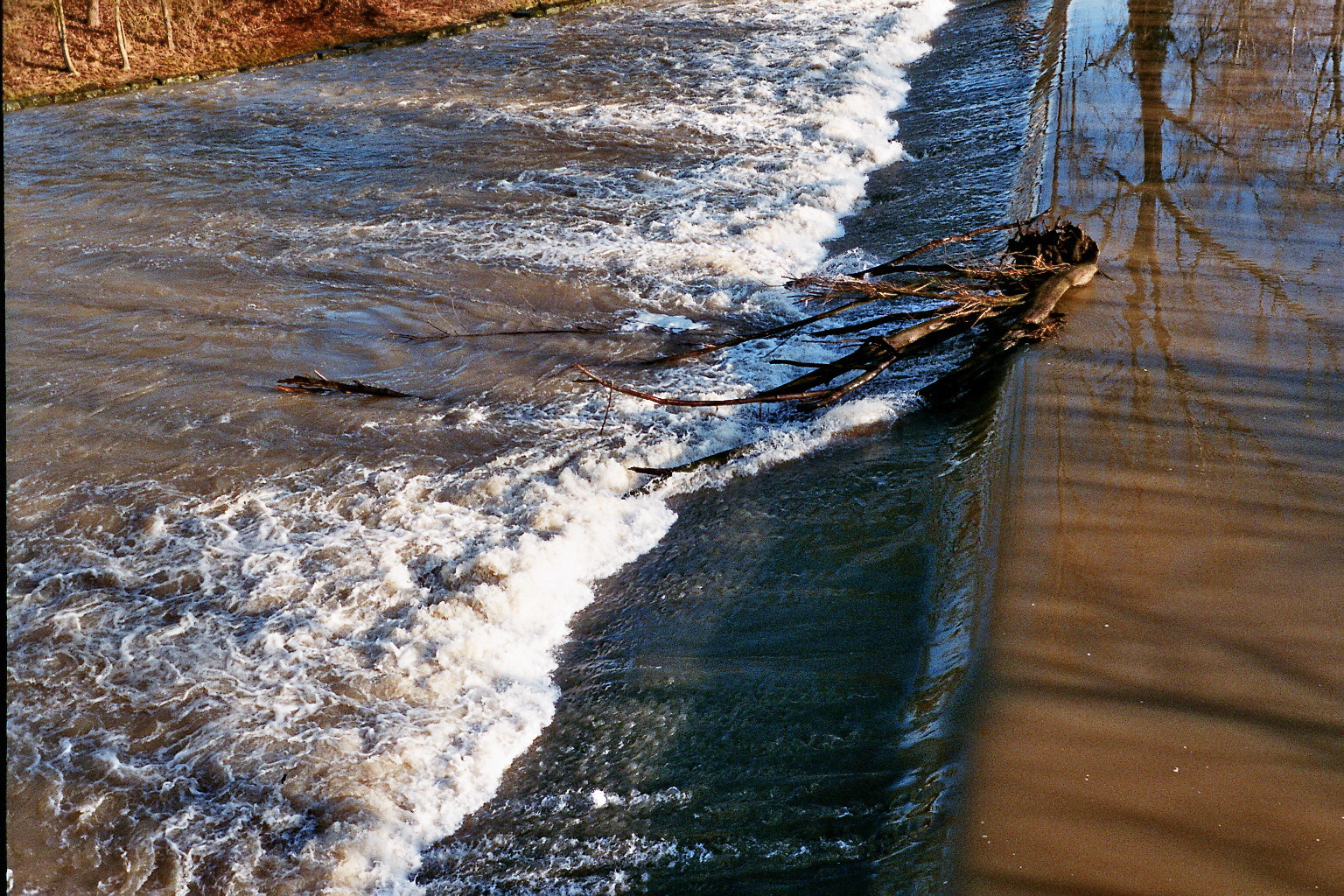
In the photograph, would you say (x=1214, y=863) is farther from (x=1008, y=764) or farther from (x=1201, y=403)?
(x=1201, y=403)

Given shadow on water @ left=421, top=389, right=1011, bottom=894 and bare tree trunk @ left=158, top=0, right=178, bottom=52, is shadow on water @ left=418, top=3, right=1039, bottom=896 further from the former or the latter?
bare tree trunk @ left=158, top=0, right=178, bottom=52

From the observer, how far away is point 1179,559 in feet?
14.3

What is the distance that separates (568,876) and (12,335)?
668 cm

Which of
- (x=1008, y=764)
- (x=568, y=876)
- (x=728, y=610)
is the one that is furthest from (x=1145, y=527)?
(x=568, y=876)

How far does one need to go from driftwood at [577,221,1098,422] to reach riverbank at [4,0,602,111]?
48.1 ft

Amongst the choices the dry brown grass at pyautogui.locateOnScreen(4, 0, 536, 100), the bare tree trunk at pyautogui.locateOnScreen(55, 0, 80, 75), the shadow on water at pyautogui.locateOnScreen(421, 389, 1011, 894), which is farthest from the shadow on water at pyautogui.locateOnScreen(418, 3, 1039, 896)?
the bare tree trunk at pyautogui.locateOnScreen(55, 0, 80, 75)

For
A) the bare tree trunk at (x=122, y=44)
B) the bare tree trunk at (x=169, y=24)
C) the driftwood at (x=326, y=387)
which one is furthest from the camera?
the bare tree trunk at (x=169, y=24)

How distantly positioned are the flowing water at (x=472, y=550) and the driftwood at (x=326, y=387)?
0.25 feet

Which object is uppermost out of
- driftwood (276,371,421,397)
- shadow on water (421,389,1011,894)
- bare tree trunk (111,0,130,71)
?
bare tree trunk (111,0,130,71)

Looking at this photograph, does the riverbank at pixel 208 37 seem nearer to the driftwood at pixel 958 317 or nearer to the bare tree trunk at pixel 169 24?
the bare tree trunk at pixel 169 24

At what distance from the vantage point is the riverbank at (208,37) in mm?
17172

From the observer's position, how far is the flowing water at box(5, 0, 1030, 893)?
385 centimetres

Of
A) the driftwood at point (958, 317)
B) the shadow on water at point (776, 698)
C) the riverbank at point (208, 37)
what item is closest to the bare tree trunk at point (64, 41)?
the riverbank at point (208, 37)

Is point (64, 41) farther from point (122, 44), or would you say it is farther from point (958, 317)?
point (958, 317)
